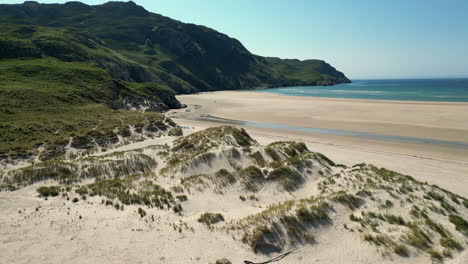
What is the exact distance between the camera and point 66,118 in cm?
3750

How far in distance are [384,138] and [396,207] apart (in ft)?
85.0

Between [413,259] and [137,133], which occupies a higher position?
[137,133]

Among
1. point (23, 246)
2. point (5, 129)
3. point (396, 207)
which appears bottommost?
point (23, 246)

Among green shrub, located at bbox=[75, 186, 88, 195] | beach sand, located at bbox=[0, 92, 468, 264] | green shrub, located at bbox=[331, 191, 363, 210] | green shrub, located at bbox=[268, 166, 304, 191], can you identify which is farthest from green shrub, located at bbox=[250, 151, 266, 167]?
green shrub, located at bbox=[75, 186, 88, 195]

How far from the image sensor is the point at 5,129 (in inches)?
1155

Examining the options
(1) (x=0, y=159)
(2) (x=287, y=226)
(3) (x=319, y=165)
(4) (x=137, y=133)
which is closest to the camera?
(2) (x=287, y=226)

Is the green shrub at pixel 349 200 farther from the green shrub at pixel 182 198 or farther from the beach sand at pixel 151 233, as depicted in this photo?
the green shrub at pixel 182 198

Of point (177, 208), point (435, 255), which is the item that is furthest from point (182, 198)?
point (435, 255)

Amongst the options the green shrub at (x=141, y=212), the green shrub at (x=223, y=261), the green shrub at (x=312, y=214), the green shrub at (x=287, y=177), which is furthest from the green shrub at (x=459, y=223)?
the green shrub at (x=141, y=212)

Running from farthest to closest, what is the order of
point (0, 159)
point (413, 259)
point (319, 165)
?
point (0, 159)
point (319, 165)
point (413, 259)

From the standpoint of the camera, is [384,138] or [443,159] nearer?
[443,159]

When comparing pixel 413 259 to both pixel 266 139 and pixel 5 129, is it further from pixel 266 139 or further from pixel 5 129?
pixel 5 129

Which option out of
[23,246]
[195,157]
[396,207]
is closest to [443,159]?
[396,207]

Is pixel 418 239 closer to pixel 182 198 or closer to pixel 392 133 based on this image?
pixel 182 198
